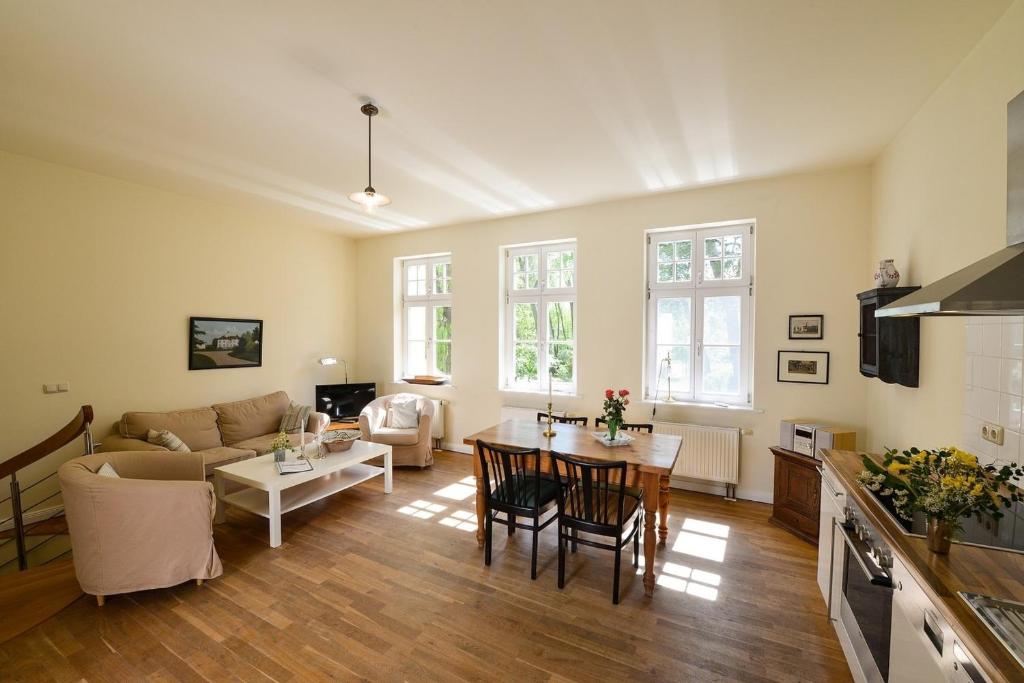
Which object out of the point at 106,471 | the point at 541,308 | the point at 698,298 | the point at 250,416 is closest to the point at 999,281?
the point at 698,298

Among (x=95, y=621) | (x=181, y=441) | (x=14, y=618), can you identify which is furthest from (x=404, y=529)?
(x=181, y=441)

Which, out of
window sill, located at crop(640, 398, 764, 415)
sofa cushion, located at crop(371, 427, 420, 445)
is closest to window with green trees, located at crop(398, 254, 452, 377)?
sofa cushion, located at crop(371, 427, 420, 445)

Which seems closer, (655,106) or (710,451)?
(655,106)

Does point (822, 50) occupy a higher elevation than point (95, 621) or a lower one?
higher

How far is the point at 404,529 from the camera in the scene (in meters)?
3.39

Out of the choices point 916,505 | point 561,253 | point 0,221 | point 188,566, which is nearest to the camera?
point 916,505

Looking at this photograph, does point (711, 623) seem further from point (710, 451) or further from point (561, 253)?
point (561, 253)

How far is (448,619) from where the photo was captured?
7.65ft

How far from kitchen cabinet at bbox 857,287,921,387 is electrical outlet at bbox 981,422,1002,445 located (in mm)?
738

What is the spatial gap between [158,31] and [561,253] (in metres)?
3.82

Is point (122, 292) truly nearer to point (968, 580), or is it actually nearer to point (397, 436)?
point (397, 436)

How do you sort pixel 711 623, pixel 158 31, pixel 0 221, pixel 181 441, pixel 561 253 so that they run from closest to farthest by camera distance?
1. pixel 158 31
2. pixel 711 623
3. pixel 0 221
4. pixel 181 441
5. pixel 561 253

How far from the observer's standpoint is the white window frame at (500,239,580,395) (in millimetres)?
4828

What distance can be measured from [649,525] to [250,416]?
14.5ft
